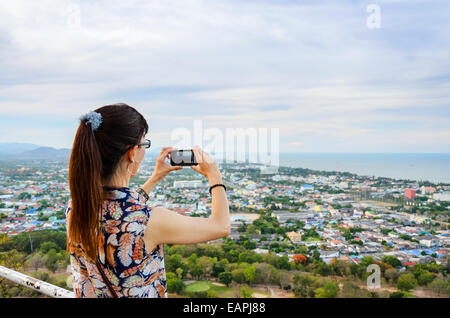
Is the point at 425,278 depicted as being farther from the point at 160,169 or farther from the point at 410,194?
the point at 160,169

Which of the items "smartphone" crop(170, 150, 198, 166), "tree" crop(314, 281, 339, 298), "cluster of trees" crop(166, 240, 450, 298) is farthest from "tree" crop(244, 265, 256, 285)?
"smartphone" crop(170, 150, 198, 166)

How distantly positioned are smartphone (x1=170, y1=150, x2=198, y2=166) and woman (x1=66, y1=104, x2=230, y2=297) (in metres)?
0.14

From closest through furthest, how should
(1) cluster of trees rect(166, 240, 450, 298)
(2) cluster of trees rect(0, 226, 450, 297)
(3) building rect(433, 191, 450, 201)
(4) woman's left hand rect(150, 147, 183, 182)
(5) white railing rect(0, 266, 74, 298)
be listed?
1. (4) woman's left hand rect(150, 147, 183, 182)
2. (5) white railing rect(0, 266, 74, 298)
3. (2) cluster of trees rect(0, 226, 450, 297)
4. (1) cluster of trees rect(166, 240, 450, 298)
5. (3) building rect(433, 191, 450, 201)

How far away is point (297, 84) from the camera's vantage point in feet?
27.2

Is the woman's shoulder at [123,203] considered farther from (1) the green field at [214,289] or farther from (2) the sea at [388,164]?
(2) the sea at [388,164]

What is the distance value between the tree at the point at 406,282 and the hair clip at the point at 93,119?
433 cm

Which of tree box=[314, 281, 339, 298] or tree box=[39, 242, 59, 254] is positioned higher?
tree box=[39, 242, 59, 254]

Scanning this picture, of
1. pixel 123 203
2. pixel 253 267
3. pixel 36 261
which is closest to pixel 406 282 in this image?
pixel 253 267

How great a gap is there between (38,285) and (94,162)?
93 centimetres

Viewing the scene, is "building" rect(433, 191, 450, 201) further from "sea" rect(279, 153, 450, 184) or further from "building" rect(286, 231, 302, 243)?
"building" rect(286, 231, 302, 243)

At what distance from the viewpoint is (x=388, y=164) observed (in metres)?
11.8

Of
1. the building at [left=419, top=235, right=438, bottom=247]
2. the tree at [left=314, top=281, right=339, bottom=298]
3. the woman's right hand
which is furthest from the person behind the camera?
the building at [left=419, top=235, right=438, bottom=247]

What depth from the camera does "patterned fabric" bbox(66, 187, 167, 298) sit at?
0.64 meters

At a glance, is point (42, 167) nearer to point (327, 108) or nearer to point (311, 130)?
point (311, 130)
